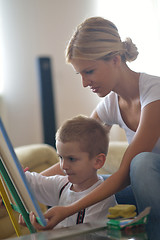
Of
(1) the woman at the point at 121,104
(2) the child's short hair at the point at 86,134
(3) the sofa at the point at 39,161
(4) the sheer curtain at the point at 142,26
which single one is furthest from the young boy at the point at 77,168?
(4) the sheer curtain at the point at 142,26

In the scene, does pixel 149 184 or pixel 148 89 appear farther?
pixel 148 89

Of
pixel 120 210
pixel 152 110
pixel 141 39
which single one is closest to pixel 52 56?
pixel 141 39

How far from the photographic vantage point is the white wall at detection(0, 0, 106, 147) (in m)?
3.95

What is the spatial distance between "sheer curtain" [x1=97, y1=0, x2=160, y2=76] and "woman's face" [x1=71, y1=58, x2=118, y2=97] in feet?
8.11

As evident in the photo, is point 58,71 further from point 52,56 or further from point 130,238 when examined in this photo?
point 130,238

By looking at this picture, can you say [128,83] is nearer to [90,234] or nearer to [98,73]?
[98,73]

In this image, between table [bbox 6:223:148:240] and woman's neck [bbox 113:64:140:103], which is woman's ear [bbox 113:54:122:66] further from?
table [bbox 6:223:148:240]

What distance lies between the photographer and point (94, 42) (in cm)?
131

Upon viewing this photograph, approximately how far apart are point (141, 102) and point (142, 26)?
9.11 ft

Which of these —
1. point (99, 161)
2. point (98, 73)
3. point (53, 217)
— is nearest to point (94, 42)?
point (98, 73)

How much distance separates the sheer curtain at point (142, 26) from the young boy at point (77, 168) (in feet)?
8.76

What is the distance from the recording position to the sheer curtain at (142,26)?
3.81 m

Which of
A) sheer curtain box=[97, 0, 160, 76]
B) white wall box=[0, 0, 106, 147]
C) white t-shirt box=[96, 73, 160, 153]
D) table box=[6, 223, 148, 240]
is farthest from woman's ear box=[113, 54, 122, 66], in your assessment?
white wall box=[0, 0, 106, 147]

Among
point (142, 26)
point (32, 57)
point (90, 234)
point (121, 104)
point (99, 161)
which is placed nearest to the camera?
point (90, 234)
